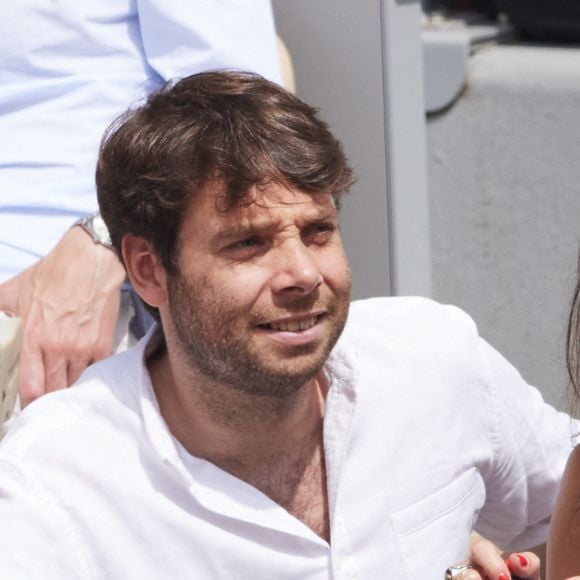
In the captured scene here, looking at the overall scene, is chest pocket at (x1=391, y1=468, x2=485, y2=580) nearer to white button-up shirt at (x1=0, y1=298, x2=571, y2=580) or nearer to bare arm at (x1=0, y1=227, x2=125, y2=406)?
white button-up shirt at (x1=0, y1=298, x2=571, y2=580)

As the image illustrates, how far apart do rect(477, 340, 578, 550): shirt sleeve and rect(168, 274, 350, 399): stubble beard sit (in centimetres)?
41

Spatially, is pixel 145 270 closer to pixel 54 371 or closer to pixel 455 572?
pixel 54 371

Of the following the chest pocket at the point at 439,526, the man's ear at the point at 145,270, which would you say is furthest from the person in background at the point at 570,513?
the man's ear at the point at 145,270

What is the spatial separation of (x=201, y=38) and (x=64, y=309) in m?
0.56

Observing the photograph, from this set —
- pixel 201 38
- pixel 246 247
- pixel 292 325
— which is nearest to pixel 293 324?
pixel 292 325

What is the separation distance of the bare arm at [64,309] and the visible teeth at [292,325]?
510mm

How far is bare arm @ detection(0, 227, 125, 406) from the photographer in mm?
2389

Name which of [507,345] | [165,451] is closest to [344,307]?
[165,451]

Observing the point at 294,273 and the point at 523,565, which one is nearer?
the point at 523,565

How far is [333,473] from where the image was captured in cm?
211

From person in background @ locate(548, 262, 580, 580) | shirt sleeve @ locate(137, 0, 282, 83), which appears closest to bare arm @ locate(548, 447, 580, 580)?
person in background @ locate(548, 262, 580, 580)

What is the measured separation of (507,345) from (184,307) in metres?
1.83

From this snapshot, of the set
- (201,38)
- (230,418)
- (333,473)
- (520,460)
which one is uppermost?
(201,38)

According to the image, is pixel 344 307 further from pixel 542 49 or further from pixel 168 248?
pixel 542 49
